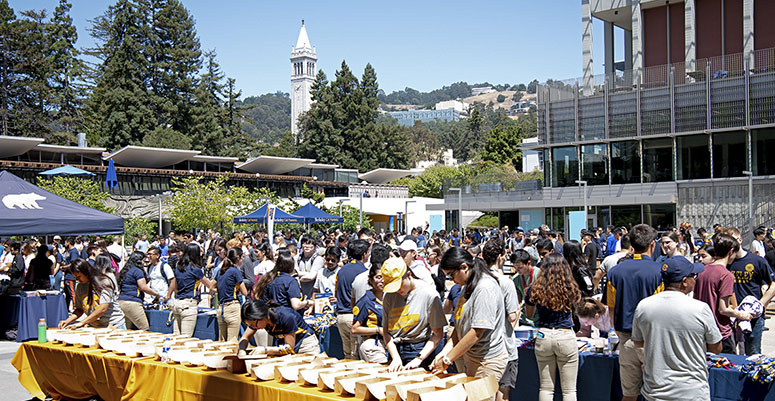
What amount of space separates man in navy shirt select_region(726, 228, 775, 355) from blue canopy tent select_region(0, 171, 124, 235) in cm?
983

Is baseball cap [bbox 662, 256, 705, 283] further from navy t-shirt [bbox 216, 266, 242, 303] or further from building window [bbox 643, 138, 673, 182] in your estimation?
building window [bbox 643, 138, 673, 182]

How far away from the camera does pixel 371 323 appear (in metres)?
5.87

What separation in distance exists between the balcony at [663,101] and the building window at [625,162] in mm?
520

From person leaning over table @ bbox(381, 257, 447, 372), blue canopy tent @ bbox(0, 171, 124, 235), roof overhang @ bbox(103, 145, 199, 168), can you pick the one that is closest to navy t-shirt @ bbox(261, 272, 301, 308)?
person leaning over table @ bbox(381, 257, 447, 372)

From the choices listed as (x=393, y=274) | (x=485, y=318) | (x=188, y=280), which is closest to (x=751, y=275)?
(x=485, y=318)

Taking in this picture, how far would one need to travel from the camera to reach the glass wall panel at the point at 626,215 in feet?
101

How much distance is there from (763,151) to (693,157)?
9.06ft

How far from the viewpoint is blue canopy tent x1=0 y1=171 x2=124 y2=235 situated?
35.6ft

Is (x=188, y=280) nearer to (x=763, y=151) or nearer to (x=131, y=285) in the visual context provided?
(x=131, y=285)

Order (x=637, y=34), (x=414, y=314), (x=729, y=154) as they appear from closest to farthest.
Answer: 1. (x=414, y=314)
2. (x=729, y=154)
3. (x=637, y=34)

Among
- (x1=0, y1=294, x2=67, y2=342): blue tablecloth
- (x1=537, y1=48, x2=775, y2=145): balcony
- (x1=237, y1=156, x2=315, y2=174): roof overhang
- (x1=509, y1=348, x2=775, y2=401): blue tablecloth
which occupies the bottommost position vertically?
(x1=0, y1=294, x2=67, y2=342): blue tablecloth

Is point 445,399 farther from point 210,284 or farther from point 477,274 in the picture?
point 210,284

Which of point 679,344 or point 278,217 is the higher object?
point 278,217

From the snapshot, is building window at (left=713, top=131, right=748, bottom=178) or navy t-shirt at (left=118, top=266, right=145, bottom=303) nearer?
navy t-shirt at (left=118, top=266, right=145, bottom=303)
